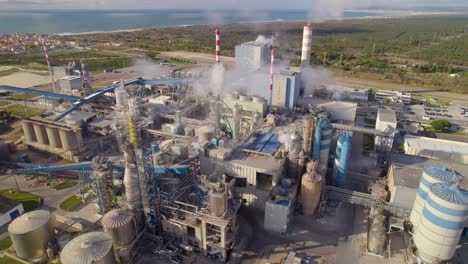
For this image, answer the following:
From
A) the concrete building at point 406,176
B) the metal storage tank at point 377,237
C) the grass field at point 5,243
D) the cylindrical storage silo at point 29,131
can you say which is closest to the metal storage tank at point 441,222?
the metal storage tank at point 377,237

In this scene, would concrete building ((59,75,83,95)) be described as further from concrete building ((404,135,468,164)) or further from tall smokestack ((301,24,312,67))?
concrete building ((404,135,468,164))

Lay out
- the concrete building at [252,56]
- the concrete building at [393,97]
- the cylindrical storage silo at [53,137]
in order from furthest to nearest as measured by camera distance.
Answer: the concrete building at [393,97] < the concrete building at [252,56] < the cylindrical storage silo at [53,137]

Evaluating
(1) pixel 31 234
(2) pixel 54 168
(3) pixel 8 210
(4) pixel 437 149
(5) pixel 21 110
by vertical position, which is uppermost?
(2) pixel 54 168

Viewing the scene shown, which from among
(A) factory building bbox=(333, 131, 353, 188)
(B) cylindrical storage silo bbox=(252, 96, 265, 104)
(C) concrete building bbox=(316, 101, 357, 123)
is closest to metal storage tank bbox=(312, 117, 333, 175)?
(A) factory building bbox=(333, 131, 353, 188)

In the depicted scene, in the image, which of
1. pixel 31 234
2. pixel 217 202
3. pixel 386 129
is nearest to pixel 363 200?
pixel 217 202

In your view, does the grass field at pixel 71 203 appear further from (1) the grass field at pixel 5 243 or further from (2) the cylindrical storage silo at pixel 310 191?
(2) the cylindrical storage silo at pixel 310 191

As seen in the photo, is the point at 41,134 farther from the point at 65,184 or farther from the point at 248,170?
the point at 248,170
